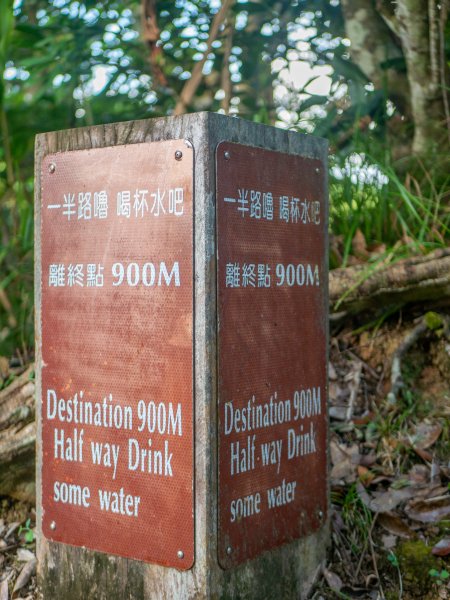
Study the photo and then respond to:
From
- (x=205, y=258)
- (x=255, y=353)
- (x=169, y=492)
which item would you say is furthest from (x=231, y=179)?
(x=169, y=492)

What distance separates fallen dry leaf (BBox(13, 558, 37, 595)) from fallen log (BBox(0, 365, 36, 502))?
0.42 metres

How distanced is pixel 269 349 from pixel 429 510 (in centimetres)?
99

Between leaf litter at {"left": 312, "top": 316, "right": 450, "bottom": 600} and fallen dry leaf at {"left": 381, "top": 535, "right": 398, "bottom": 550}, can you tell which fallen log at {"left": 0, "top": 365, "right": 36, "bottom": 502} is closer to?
leaf litter at {"left": 312, "top": 316, "right": 450, "bottom": 600}

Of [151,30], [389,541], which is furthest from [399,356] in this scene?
[151,30]

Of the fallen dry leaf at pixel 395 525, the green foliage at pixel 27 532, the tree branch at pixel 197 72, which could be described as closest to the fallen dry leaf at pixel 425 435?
the fallen dry leaf at pixel 395 525

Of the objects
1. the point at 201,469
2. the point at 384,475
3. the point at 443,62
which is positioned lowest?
the point at 384,475

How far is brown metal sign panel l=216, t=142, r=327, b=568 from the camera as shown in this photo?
220cm

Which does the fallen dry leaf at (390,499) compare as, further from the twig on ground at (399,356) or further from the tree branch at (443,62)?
the tree branch at (443,62)

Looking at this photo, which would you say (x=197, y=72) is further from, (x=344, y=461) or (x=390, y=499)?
(x=390, y=499)

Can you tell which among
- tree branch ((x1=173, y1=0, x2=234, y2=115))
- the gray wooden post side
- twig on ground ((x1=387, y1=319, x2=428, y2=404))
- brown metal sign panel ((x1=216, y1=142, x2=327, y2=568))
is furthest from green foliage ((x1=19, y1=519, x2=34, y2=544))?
tree branch ((x1=173, y1=0, x2=234, y2=115))

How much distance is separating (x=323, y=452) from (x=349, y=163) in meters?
1.80

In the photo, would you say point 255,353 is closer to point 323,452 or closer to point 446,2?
A: point 323,452

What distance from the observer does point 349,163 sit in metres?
3.93

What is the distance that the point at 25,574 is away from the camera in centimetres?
284
